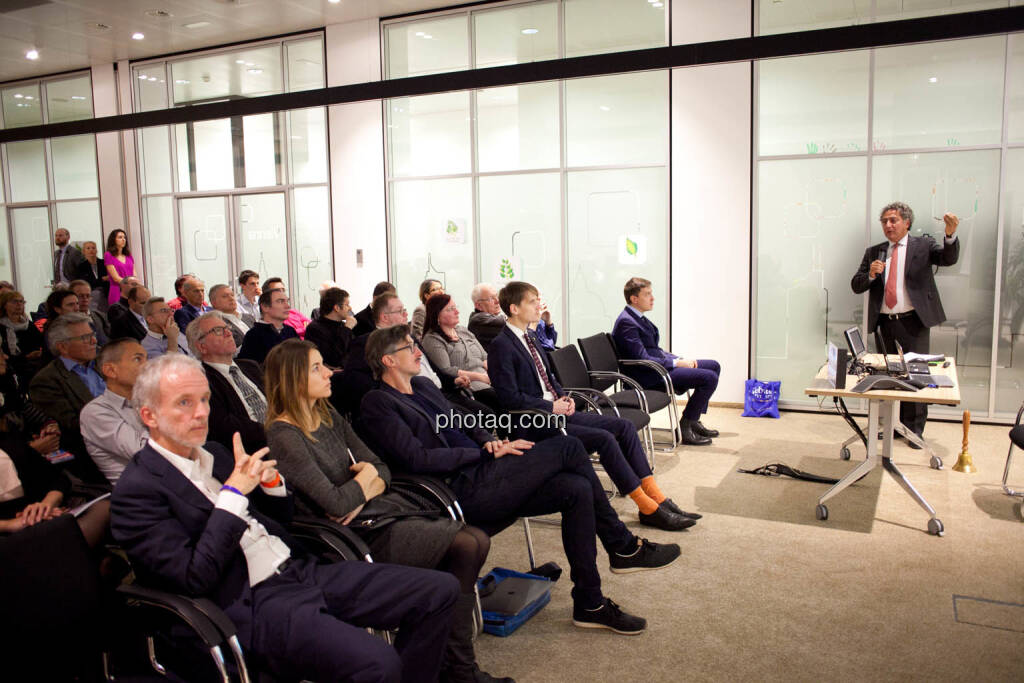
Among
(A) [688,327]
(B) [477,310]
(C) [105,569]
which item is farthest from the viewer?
(A) [688,327]

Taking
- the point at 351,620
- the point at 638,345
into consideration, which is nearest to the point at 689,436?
the point at 638,345

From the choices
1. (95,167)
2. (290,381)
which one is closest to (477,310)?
(290,381)

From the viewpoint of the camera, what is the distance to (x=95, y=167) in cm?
1138

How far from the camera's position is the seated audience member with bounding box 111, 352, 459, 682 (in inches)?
83.3

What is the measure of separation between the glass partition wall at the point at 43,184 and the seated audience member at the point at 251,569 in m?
10.5

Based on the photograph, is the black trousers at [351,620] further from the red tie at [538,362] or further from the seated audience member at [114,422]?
the red tie at [538,362]

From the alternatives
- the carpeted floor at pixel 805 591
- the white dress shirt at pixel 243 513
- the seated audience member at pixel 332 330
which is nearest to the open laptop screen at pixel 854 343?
the carpeted floor at pixel 805 591

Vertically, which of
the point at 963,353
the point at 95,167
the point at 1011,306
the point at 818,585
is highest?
the point at 95,167

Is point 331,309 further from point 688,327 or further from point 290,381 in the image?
point 688,327

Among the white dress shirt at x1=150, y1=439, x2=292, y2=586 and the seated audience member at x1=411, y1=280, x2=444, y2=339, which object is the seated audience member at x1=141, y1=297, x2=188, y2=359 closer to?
the seated audience member at x1=411, y1=280, x2=444, y2=339

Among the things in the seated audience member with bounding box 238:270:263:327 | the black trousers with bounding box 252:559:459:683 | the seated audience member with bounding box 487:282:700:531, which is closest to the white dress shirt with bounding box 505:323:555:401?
the seated audience member with bounding box 487:282:700:531

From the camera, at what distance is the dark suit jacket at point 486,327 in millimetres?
6090

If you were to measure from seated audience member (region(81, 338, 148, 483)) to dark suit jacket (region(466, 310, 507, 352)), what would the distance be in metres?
3.14

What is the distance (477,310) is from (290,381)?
3.66m
